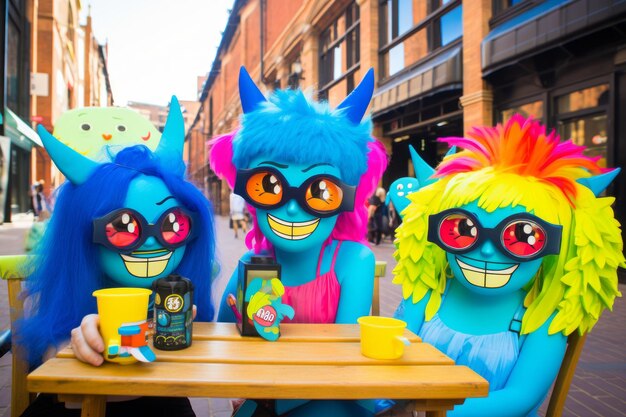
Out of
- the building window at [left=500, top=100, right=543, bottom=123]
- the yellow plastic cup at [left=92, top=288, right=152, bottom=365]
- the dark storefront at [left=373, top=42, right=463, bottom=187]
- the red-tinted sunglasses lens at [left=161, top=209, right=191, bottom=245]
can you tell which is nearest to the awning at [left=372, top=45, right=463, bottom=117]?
the dark storefront at [left=373, top=42, right=463, bottom=187]

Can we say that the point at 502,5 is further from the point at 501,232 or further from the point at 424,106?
the point at 501,232

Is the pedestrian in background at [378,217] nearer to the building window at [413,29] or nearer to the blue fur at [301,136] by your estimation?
the building window at [413,29]

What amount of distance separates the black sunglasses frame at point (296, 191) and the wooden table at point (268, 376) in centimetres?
51

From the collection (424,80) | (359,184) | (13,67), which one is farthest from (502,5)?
(13,67)

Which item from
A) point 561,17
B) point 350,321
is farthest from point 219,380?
point 561,17

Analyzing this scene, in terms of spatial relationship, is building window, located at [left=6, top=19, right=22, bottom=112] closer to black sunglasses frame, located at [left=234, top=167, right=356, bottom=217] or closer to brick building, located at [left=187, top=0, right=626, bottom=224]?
brick building, located at [left=187, top=0, right=626, bottom=224]

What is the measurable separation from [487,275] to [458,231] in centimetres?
19

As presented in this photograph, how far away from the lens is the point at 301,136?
5.73 ft

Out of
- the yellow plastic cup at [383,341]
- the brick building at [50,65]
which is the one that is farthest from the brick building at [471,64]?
the brick building at [50,65]

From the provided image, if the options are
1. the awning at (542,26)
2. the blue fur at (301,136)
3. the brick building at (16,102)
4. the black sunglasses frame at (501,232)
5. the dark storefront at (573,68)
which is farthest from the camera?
the brick building at (16,102)

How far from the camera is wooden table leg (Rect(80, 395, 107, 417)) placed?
3.98 ft

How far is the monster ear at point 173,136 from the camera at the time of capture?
1.93 m

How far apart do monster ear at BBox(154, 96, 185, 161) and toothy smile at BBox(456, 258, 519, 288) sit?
48.8 inches

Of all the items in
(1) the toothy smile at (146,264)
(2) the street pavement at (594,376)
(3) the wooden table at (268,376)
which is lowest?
(2) the street pavement at (594,376)
